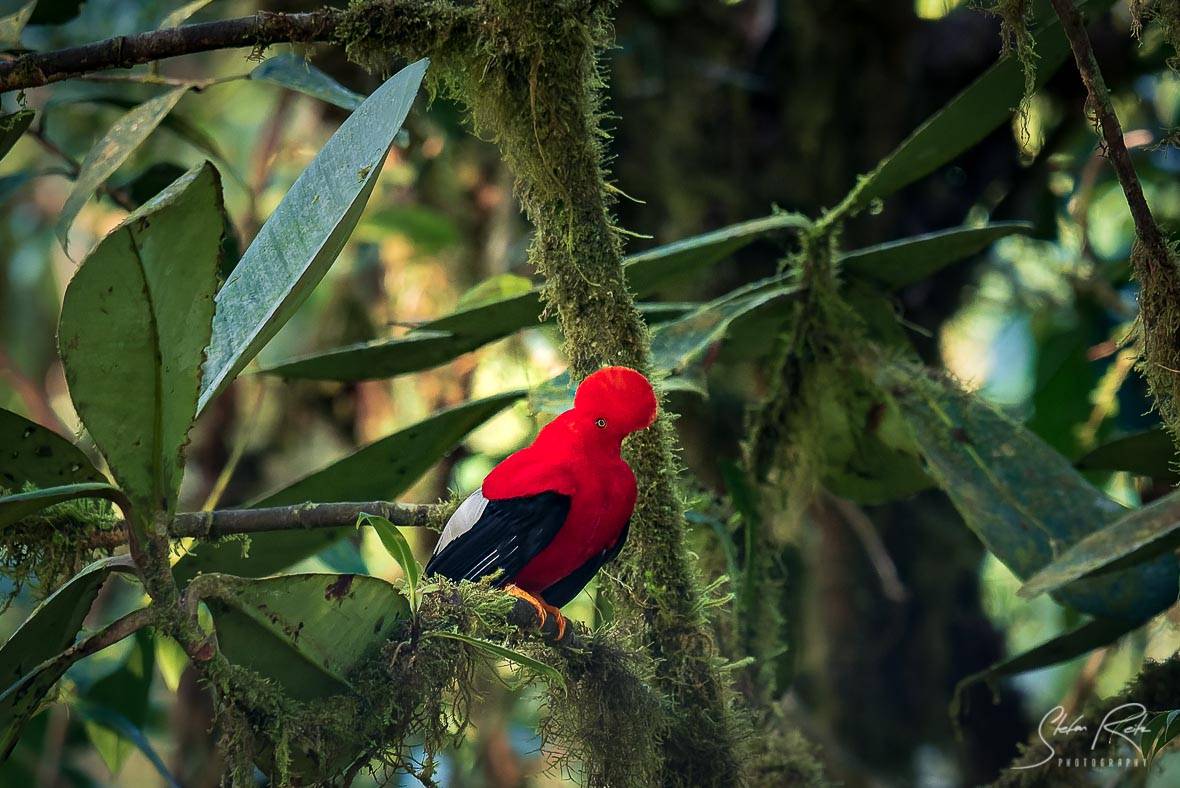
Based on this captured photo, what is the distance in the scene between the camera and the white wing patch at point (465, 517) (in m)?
1.37

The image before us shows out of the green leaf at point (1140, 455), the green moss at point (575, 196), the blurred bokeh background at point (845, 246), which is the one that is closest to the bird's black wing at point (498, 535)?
the green moss at point (575, 196)

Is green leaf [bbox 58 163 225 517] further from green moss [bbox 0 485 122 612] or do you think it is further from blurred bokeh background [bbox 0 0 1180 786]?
blurred bokeh background [bbox 0 0 1180 786]

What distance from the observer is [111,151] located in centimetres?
144

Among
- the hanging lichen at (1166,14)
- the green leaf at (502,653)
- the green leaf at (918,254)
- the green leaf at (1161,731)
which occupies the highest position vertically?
the hanging lichen at (1166,14)

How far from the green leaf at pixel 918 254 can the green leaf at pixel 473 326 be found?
5.7 inches

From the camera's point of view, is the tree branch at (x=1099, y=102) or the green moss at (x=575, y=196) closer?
the tree branch at (x=1099, y=102)

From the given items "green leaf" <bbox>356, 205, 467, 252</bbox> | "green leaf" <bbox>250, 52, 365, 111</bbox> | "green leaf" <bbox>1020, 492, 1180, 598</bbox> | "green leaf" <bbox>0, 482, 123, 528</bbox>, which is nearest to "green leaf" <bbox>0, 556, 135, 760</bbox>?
"green leaf" <bbox>0, 482, 123, 528</bbox>

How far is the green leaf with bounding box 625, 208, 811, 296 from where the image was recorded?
5.52ft

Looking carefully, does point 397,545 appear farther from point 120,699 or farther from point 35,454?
point 120,699

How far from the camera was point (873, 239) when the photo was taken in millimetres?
2824

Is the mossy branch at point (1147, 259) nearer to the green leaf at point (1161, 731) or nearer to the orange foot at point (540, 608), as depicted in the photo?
the green leaf at point (1161, 731)

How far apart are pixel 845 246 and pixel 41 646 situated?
7.01 ft

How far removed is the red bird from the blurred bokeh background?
1048mm

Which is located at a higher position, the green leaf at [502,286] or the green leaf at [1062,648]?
the green leaf at [502,286]
